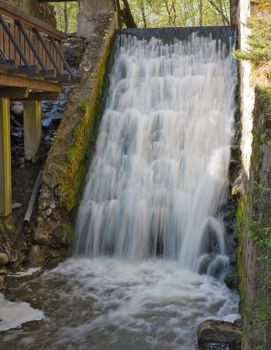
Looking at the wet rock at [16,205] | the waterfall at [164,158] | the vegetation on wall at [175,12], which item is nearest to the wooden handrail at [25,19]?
the waterfall at [164,158]

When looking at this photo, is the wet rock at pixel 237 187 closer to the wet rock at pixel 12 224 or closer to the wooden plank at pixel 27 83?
the wooden plank at pixel 27 83

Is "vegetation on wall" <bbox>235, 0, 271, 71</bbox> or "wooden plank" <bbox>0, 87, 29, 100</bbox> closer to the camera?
"vegetation on wall" <bbox>235, 0, 271, 71</bbox>

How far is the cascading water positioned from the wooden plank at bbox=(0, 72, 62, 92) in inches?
84.0

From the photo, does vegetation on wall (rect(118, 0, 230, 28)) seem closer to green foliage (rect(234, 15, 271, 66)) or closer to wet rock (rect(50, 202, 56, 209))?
wet rock (rect(50, 202, 56, 209))

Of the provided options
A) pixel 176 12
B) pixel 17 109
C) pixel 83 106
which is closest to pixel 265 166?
pixel 83 106

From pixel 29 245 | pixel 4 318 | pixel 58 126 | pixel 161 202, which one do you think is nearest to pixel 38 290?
pixel 4 318

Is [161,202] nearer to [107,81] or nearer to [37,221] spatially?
[37,221]

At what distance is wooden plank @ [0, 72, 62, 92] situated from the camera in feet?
18.6

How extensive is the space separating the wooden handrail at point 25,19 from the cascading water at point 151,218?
2.77 meters

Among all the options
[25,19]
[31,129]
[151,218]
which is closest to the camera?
[25,19]

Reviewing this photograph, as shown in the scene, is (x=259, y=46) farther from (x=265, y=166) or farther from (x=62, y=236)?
(x=62, y=236)

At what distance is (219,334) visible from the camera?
478 centimetres

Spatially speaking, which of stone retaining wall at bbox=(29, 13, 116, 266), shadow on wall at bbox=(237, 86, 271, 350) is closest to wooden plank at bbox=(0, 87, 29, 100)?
stone retaining wall at bbox=(29, 13, 116, 266)

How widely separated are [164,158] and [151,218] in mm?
1558
